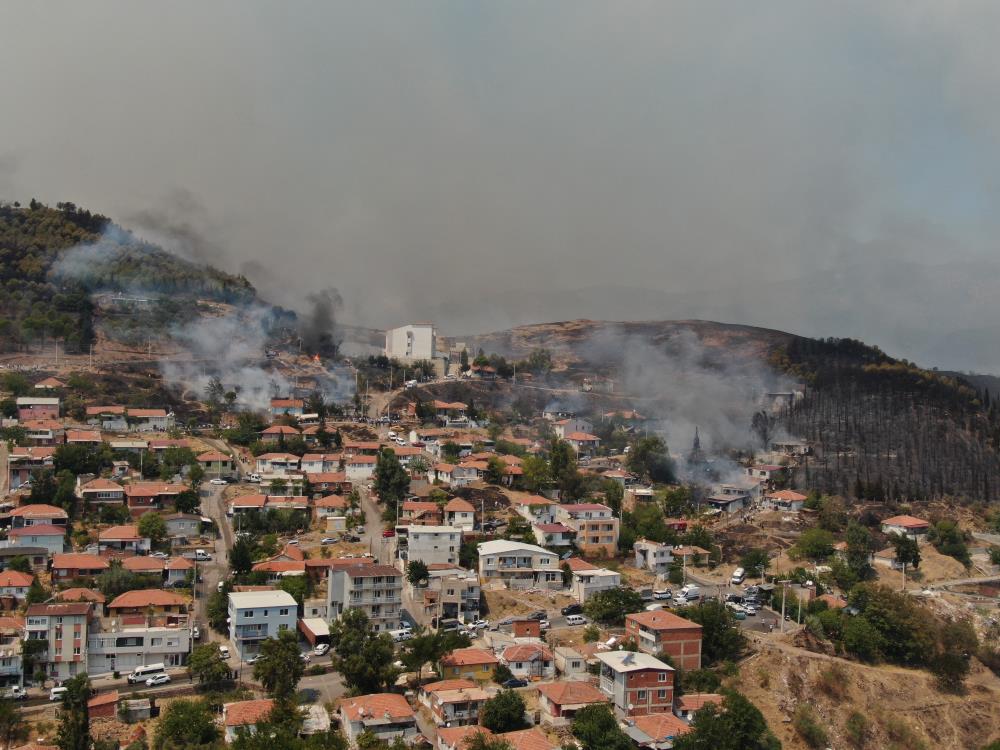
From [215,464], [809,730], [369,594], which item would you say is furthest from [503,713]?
[215,464]

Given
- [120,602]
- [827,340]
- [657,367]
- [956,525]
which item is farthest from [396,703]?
[827,340]

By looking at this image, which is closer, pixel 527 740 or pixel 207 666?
pixel 527 740

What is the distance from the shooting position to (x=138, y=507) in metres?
42.4

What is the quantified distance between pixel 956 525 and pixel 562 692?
29998mm

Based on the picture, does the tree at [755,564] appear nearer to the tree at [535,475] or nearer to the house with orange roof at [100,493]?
the tree at [535,475]

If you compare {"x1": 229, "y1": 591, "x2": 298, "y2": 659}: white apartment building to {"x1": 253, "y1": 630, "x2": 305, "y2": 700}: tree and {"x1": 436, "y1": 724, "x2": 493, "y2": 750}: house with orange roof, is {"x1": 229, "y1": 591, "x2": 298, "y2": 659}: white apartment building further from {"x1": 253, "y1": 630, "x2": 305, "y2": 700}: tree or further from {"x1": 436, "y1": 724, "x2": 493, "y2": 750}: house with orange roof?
{"x1": 436, "y1": 724, "x2": 493, "y2": 750}: house with orange roof

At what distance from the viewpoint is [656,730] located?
93.8ft

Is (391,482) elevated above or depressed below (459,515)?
above

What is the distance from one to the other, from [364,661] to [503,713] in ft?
14.6

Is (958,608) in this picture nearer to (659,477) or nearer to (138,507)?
(659,477)

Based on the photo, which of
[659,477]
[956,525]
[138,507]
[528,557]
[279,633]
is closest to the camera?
[279,633]

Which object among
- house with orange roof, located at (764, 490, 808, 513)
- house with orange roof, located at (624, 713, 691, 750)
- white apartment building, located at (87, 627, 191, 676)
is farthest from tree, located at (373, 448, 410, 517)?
house with orange roof, located at (764, 490, 808, 513)

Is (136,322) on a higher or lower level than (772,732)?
higher

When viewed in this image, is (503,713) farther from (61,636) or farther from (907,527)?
(907,527)
